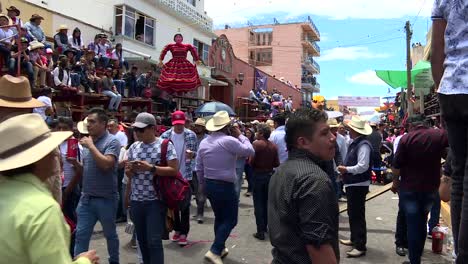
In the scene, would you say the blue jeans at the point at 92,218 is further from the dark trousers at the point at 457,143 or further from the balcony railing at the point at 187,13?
the balcony railing at the point at 187,13

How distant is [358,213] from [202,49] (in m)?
22.4

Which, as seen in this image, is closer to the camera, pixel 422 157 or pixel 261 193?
pixel 422 157

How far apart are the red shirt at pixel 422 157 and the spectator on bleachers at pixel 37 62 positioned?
910 centimetres

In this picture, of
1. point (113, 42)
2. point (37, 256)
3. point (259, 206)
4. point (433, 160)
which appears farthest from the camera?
point (113, 42)

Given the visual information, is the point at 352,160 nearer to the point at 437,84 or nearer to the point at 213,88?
the point at 437,84

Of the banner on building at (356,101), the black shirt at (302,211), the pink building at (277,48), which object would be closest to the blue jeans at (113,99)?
the black shirt at (302,211)

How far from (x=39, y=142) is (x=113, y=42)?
17.9 meters

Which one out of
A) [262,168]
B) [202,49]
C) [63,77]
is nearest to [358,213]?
[262,168]

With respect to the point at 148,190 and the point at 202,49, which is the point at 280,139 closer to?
the point at 148,190

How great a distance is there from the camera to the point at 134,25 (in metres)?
20.2

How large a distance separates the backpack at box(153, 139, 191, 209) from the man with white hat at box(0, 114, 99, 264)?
8.90ft

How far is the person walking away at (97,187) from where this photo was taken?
4.85 meters

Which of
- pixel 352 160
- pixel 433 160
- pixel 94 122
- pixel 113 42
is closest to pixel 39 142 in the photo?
pixel 94 122

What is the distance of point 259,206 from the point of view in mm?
7535
